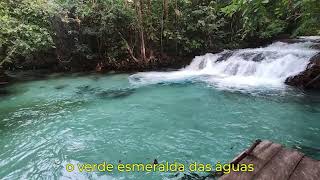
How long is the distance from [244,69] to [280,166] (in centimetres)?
1018

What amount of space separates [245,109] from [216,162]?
10.5 feet

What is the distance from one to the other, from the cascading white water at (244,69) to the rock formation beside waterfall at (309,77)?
342mm

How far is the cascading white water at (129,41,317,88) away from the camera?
1091 centimetres

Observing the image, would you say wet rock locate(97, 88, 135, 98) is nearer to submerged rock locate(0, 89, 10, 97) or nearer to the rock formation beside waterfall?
submerged rock locate(0, 89, 10, 97)

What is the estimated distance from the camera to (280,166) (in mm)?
2502

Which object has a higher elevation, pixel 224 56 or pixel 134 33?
pixel 134 33

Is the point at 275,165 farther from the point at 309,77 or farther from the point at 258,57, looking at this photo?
the point at 258,57

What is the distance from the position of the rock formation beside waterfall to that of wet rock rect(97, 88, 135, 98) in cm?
592

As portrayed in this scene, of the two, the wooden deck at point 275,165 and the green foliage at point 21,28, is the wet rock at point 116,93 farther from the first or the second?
the wooden deck at point 275,165

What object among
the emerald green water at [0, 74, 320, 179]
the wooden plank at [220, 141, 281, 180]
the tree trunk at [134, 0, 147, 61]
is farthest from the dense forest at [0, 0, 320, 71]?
the wooden plank at [220, 141, 281, 180]

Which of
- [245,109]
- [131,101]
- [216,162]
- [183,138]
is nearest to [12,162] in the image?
[183,138]

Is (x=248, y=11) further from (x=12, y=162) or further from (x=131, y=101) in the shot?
(x=131, y=101)

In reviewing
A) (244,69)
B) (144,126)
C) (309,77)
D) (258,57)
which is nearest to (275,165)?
(144,126)

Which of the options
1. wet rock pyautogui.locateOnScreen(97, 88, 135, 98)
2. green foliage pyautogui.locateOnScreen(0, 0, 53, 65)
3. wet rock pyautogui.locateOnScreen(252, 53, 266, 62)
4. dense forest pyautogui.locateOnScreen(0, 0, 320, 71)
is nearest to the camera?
wet rock pyautogui.locateOnScreen(97, 88, 135, 98)
